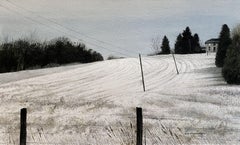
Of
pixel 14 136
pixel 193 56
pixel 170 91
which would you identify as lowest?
pixel 14 136

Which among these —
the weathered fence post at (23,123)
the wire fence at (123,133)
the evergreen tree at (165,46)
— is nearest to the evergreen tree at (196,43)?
the evergreen tree at (165,46)

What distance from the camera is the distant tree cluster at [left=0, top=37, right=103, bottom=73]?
13703 millimetres

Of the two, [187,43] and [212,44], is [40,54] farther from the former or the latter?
[212,44]

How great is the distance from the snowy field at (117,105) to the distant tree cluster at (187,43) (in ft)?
3.15

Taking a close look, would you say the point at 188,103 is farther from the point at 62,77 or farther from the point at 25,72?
the point at 25,72

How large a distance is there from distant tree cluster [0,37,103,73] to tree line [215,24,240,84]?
11.9 ft

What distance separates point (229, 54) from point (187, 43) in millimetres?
3574

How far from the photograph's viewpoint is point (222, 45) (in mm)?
13445

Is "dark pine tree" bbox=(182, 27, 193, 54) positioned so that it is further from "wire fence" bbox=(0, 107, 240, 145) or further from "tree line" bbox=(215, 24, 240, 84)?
"wire fence" bbox=(0, 107, 240, 145)

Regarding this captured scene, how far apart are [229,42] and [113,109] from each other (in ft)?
13.7

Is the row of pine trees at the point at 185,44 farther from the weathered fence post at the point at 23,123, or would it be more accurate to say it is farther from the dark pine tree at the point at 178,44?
the weathered fence post at the point at 23,123

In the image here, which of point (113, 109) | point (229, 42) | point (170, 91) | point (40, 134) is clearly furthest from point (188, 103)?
point (40, 134)

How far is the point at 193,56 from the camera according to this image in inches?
677

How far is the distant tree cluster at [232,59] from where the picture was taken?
12.4 metres
